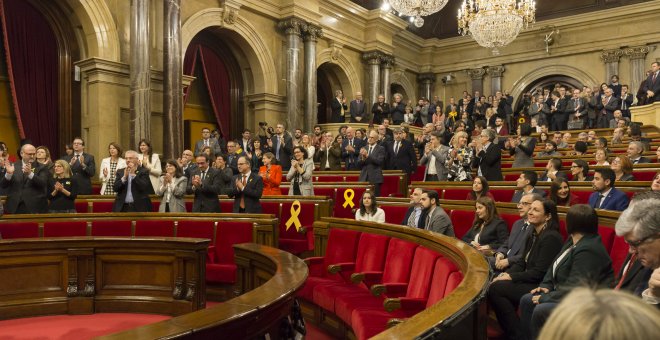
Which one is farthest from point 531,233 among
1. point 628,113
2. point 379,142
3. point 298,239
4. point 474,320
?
point 628,113

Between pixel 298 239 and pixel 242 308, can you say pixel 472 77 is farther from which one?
pixel 242 308

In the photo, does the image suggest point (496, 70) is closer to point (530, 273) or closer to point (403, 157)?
point (403, 157)

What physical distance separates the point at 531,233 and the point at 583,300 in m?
2.92

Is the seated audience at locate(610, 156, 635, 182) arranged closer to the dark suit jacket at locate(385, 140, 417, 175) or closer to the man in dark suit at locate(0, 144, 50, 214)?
the dark suit jacket at locate(385, 140, 417, 175)

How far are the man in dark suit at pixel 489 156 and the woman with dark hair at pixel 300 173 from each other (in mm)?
2060

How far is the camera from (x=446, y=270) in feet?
9.14

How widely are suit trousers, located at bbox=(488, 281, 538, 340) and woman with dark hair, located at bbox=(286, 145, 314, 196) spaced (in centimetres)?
362

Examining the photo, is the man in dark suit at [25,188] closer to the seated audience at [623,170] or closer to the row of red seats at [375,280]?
the row of red seats at [375,280]

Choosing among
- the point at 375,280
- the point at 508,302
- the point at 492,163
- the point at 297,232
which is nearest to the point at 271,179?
the point at 297,232

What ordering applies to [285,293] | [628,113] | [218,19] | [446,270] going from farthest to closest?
[628,113] → [218,19] → [446,270] → [285,293]

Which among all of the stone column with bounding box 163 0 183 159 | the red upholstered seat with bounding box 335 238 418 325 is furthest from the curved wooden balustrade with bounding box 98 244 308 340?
the stone column with bounding box 163 0 183 159

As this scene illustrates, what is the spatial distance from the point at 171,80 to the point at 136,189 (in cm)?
417

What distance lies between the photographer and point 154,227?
504 centimetres

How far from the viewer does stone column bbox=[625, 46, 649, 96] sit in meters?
14.9
